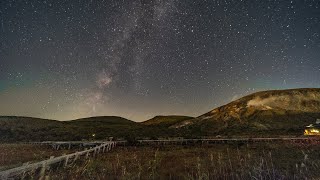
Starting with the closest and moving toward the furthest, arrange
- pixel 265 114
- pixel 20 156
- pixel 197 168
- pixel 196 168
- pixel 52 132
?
pixel 197 168, pixel 196 168, pixel 20 156, pixel 52 132, pixel 265 114

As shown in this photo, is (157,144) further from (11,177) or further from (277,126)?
(277,126)

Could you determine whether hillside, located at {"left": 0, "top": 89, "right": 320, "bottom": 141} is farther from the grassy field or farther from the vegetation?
the vegetation

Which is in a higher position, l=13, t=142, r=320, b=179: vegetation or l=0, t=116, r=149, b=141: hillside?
l=0, t=116, r=149, b=141: hillside

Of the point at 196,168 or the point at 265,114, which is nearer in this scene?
the point at 196,168

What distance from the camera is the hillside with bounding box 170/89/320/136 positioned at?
10975cm

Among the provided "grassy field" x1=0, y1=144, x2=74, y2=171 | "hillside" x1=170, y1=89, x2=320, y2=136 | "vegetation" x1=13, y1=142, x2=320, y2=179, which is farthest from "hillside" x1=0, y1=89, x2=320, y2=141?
"vegetation" x1=13, y1=142, x2=320, y2=179

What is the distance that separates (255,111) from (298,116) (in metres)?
17.7

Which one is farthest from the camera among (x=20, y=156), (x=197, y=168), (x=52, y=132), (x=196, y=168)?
(x=52, y=132)

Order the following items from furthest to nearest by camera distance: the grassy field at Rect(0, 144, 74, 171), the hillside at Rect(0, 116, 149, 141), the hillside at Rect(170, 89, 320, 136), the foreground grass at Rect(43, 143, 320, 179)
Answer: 1. the hillside at Rect(170, 89, 320, 136)
2. the hillside at Rect(0, 116, 149, 141)
3. the grassy field at Rect(0, 144, 74, 171)
4. the foreground grass at Rect(43, 143, 320, 179)

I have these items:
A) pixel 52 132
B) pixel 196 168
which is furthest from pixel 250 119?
pixel 196 168

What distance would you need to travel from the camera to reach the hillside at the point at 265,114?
360 ft

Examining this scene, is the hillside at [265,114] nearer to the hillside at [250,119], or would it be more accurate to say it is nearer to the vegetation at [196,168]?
the hillside at [250,119]

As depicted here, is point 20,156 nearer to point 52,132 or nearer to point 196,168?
point 196,168

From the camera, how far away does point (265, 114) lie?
124 meters
